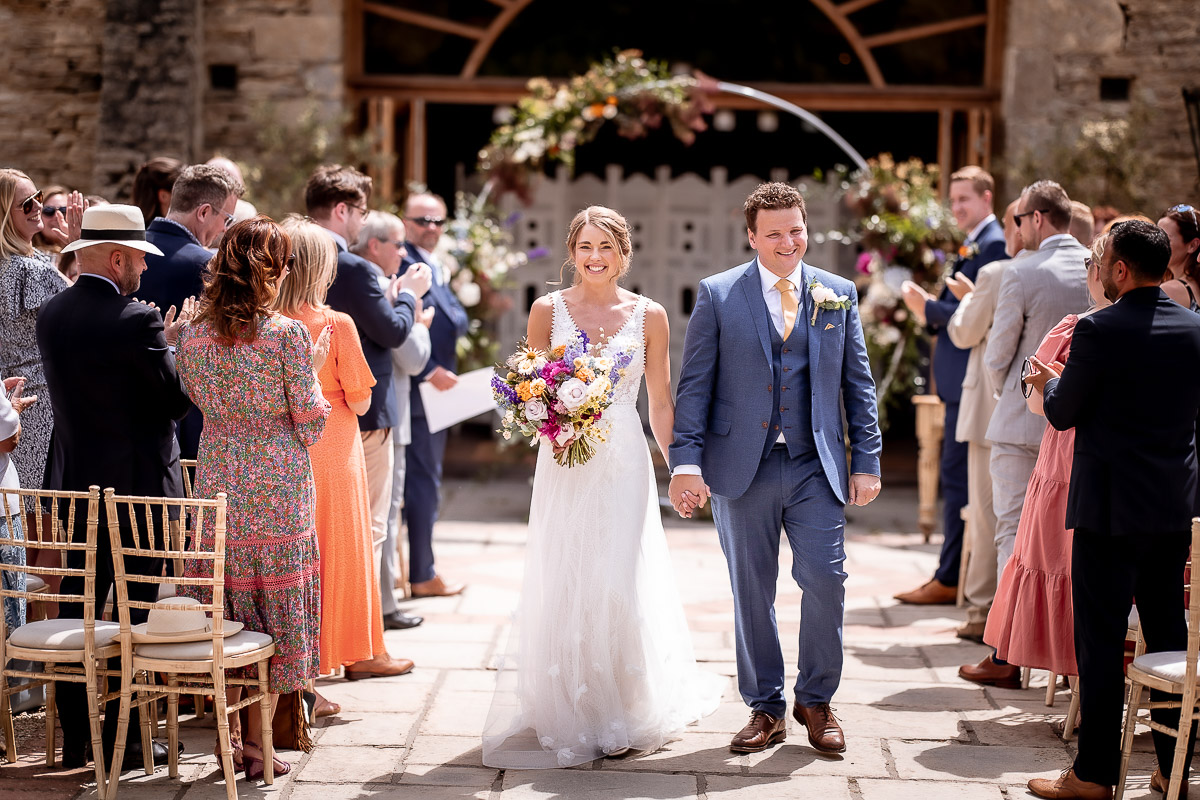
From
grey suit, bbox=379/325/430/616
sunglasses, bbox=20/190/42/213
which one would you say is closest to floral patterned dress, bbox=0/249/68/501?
sunglasses, bbox=20/190/42/213

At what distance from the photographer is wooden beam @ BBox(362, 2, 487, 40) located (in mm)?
10070

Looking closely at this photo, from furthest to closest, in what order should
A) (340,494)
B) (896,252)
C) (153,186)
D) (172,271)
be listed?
(896,252)
(153,186)
(172,271)
(340,494)

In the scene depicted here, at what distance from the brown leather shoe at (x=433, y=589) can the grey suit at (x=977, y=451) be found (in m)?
2.63

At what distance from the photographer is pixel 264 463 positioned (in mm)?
3984

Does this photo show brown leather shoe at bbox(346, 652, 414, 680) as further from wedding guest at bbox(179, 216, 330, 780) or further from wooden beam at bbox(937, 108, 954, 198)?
wooden beam at bbox(937, 108, 954, 198)

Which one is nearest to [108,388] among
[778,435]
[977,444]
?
[778,435]

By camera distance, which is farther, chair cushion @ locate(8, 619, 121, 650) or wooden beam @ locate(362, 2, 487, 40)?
wooden beam @ locate(362, 2, 487, 40)

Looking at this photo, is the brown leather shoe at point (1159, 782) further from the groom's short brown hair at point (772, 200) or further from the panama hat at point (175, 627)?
the panama hat at point (175, 627)

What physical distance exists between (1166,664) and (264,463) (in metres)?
2.83

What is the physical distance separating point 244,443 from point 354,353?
71cm

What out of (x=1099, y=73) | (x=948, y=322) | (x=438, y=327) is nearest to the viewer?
(x=948, y=322)

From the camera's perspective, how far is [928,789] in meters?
4.02

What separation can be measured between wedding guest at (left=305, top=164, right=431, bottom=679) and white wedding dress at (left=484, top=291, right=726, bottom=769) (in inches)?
38.6

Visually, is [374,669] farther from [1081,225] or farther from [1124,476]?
[1081,225]
